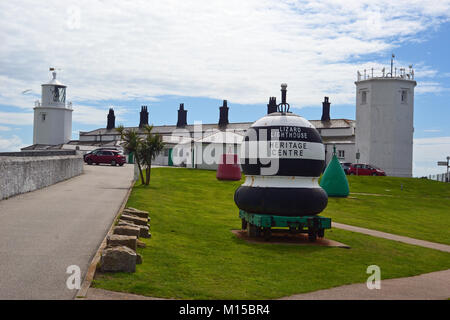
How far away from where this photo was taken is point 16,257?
9445mm

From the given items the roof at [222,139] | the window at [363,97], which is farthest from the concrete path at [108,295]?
the window at [363,97]

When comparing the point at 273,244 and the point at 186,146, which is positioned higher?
the point at 186,146

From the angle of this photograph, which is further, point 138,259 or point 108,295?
point 138,259

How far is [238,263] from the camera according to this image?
10.5 meters

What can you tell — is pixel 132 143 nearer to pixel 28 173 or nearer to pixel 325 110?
pixel 28 173

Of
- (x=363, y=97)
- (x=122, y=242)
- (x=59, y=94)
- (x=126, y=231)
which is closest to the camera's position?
(x=122, y=242)

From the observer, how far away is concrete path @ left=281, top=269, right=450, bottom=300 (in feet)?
27.3

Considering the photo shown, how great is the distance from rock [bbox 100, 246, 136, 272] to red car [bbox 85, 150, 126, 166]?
4154cm

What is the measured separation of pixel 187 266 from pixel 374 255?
5.01 metres

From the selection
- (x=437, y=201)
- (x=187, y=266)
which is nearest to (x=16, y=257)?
(x=187, y=266)

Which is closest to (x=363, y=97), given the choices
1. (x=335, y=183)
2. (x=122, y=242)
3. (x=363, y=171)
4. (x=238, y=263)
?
(x=363, y=171)

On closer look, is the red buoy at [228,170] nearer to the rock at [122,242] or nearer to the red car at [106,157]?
the red car at [106,157]

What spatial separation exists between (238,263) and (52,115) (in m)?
73.6
